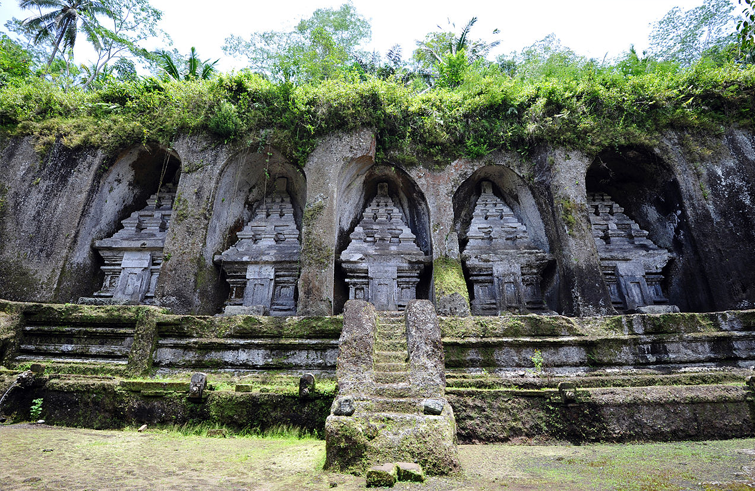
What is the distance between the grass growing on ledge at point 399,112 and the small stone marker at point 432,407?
21.4 ft

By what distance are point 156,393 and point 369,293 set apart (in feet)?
15.8

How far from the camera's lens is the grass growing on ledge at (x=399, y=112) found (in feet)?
27.8

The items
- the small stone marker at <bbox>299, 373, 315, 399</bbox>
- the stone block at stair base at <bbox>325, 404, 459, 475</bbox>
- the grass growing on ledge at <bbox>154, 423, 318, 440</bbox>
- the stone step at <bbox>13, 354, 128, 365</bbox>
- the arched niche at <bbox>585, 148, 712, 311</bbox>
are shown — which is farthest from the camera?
the arched niche at <bbox>585, 148, 712, 311</bbox>

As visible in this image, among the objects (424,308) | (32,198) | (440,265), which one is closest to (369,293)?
(440,265)

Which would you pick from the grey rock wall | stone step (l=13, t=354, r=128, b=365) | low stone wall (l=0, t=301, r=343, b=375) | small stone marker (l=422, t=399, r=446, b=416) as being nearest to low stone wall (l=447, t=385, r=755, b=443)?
small stone marker (l=422, t=399, r=446, b=416)

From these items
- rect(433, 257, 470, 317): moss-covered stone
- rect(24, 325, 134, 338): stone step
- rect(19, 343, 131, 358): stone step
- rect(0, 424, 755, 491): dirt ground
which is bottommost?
rect(0, 424, 755, 491): dirt ground

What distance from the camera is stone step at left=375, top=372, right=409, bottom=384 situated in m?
3.80

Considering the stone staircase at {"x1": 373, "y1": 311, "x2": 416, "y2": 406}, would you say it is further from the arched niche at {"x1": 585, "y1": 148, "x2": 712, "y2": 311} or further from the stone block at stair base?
the arched niche at {"x1": 585, "y1": 148, "x2": 712, "y2": 311}

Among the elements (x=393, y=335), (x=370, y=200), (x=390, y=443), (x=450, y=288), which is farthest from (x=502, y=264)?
(x=390, y=443)

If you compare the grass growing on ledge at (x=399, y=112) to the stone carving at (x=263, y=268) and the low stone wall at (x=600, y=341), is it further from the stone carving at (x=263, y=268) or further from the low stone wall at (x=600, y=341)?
the low stone wall at (x=600, y=341)

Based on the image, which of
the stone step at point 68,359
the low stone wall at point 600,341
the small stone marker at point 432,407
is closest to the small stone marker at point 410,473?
the small stone marker at point 432,407

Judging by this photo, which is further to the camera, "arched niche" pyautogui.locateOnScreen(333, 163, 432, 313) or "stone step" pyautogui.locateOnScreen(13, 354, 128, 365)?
"arched niche" pyautogui.locateOnScreen(333, 163, 432, 313)

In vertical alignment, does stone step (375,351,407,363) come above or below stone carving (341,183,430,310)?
below

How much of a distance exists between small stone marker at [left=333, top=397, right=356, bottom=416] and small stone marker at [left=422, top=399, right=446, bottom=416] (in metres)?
0.60
